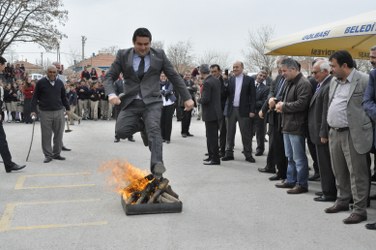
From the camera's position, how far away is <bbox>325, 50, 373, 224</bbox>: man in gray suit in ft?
17.3

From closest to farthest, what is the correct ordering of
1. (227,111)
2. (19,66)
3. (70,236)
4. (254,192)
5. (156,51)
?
(70,236)
(156,51)
(254,192)
(227,111)
(19,66)

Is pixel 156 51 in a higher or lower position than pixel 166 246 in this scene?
higher

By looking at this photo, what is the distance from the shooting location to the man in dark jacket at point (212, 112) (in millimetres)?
9195

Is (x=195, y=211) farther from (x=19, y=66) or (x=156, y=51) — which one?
(x=19, y=66)

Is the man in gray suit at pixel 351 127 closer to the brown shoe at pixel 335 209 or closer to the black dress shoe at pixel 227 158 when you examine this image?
the brown shoe at pixel 335 209

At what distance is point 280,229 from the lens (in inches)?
197

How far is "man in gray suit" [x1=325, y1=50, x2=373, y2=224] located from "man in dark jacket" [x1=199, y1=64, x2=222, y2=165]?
374 centimetres

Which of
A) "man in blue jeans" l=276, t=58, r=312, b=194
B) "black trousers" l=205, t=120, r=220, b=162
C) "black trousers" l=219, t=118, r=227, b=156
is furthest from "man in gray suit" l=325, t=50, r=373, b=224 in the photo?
"black trousers" l=219, t=118, r=227, b=156

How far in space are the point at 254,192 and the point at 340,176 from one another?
1.53 m

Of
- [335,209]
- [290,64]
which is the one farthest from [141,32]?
[335,209]

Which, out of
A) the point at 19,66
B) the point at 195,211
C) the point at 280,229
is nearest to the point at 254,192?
the point at 195,211

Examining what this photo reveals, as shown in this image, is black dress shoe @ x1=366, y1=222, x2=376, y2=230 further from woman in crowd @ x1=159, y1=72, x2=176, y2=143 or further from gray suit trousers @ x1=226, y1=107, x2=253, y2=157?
woman in crowd @ x1=159, y1=72, x2=176, y2=143

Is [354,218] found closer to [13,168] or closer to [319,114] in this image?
[319,114]

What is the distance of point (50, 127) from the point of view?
391 inches
